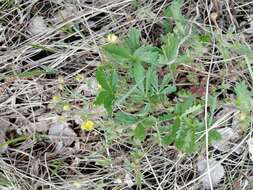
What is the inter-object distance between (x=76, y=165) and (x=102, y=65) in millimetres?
376

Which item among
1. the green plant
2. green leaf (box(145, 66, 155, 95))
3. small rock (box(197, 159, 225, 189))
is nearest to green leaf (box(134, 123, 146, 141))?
the green plant

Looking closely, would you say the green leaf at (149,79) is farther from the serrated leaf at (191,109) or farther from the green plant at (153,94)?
the serrated leaf at (191,109)

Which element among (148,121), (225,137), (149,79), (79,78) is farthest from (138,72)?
(225,137)

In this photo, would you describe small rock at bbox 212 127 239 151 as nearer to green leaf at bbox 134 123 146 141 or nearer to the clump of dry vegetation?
the clump of dry vegetation

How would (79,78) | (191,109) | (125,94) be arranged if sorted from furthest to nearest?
1. (79,78)
2. (125,94)
3. (191,109)

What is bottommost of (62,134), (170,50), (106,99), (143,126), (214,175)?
(214,175)

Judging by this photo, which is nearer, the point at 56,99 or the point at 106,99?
the point at 106,99

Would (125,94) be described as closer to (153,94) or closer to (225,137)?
(153,94)

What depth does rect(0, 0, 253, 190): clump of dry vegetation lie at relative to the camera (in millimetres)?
1530

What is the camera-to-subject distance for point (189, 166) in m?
1.67

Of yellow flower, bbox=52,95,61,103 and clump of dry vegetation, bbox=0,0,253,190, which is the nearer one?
clump of dry vegetation, bbox=0,0,253,190

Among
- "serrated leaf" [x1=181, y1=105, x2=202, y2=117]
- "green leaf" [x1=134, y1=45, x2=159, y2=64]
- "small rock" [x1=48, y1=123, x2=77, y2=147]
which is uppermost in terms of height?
"green leaf" [x1=134, y1=45, x2=159, y2=64]

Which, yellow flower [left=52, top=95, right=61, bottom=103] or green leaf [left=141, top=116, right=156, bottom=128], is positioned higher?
yellow flower [left=52, top=95, right=61, bottom=103]

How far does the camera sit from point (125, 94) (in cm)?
158
